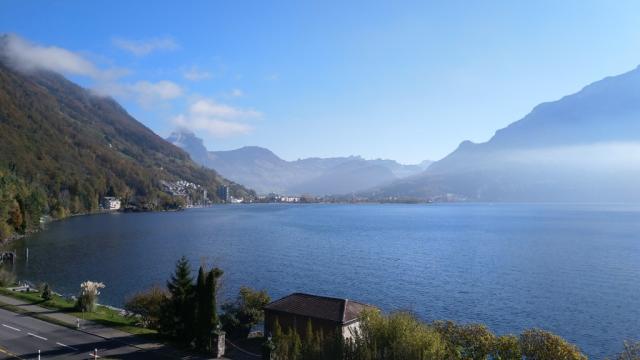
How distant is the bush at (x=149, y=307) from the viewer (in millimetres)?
38594

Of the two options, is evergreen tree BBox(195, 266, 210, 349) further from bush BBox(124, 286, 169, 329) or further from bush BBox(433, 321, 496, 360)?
bush BBox(433, 321, 496, 360)

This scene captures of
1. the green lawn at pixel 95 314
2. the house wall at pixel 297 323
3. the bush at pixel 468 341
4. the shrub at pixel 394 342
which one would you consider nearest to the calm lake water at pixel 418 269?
the green lawn at pixel 95 314

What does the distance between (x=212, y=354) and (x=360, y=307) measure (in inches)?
404

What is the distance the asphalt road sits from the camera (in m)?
28.3

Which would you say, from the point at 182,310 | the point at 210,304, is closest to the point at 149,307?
the point at 182,310

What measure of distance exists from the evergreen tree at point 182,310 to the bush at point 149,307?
3563 mm

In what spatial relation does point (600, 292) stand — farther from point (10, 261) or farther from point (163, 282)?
point (10, 261)

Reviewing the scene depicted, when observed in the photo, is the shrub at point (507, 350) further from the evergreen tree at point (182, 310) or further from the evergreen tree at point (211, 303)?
the evergreen tree at point (182, 310)

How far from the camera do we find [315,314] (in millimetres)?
32094

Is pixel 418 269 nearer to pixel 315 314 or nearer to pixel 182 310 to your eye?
pixel 315 314

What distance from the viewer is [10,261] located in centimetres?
7862

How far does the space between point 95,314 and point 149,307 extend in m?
4.14

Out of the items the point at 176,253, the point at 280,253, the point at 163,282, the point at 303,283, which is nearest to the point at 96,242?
the point at 176,253

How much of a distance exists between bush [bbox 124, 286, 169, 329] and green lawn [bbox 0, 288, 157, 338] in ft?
2.91
